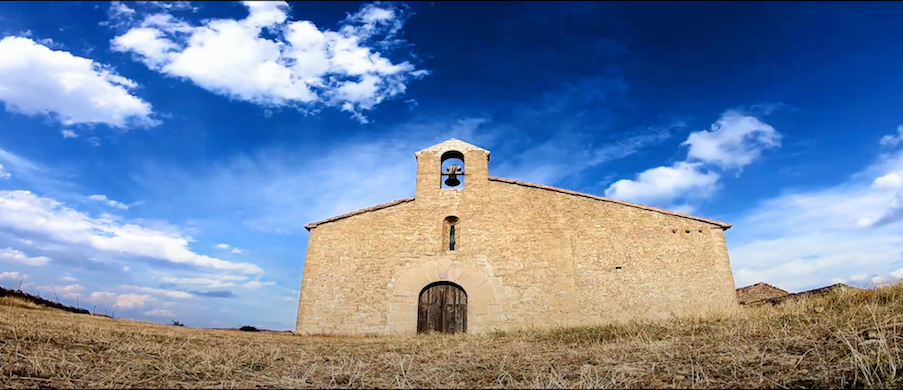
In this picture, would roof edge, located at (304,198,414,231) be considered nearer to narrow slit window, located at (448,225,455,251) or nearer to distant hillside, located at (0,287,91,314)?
narrow slit window, located at (448,225,455,251)

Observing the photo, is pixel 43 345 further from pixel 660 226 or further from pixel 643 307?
pixel 660 226

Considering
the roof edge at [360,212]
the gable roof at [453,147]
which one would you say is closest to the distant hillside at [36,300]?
the roof edge at [360,212]

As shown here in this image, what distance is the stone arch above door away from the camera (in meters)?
11.3

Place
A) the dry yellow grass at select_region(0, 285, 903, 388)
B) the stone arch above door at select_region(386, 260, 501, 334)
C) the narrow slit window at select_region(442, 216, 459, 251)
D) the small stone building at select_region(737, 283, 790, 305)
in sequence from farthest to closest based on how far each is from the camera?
the small stone building at select_region(737, 283, 790, 305), the narrow slit window at select_region(442, 216, 459, 251), the stone arch above door at select_region(386, 260, 501, 334), the dry yellow grass at select_region(0, 285, 903, 388)

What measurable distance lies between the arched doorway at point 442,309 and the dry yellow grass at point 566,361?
238 inches

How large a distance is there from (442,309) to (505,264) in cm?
191

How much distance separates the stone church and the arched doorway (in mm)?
25

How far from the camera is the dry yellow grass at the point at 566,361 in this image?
3.33 meters

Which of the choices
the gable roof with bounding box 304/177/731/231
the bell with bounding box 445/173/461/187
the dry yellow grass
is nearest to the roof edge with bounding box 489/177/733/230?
the gable roof with bounding box 304/177/731/231

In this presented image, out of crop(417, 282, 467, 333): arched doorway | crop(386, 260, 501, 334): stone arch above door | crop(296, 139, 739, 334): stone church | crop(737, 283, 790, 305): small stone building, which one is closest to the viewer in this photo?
crop(296, 139, 739, 334): stone church

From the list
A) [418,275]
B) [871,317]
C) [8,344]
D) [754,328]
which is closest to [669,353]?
[754,328]

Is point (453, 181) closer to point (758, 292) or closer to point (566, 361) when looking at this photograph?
point (566, 361)

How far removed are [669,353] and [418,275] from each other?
8312 mm

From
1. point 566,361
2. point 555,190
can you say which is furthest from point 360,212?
point 566,361
